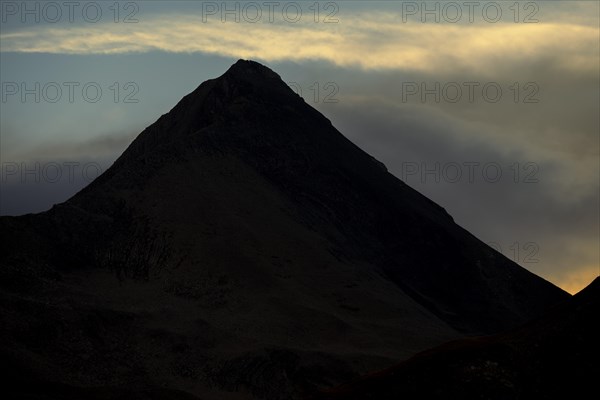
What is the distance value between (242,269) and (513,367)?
4545 cm

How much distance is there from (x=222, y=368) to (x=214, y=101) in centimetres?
5122

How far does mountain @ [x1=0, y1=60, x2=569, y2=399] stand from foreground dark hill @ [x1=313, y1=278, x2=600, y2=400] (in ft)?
66.2

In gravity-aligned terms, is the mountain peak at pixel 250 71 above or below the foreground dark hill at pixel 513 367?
above

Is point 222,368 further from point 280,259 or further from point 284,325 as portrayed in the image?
point 280,259

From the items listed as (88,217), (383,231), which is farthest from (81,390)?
(383,231)

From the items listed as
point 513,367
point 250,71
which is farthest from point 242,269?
point 513,367

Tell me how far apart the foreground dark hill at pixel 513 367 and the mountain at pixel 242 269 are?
794 inches

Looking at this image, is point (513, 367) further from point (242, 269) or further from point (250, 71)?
point (250, 71)

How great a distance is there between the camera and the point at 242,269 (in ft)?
248

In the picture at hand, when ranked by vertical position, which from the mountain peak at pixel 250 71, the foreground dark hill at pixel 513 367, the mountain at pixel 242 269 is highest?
the mountain peak at pixel 250 71

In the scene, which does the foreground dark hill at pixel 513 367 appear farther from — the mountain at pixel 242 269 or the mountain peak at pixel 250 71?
the mountain peak at pixel 250 71

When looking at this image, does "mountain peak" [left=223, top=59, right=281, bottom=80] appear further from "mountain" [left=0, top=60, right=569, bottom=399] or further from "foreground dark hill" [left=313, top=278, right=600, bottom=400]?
"foreground dark hill" [left=313, top=278, right=600, bottom=400]

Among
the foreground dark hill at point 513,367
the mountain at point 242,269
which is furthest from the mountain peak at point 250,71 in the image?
the foreground dark hill at point 513,367

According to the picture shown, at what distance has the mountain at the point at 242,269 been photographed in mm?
57844
